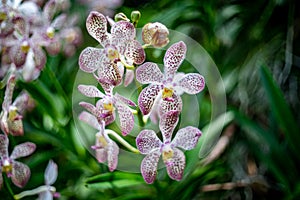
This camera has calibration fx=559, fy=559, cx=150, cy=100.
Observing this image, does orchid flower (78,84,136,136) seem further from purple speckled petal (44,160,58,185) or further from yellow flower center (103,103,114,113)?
purple speckled petal (44,160,58,185)

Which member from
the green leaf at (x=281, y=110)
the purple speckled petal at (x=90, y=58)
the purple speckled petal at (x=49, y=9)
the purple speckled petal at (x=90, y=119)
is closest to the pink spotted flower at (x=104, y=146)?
the purple speckled petal at (x=90, y=119)

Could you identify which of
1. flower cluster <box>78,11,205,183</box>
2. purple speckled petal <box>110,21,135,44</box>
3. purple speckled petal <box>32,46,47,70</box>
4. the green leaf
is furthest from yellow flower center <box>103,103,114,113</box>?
the green leaf

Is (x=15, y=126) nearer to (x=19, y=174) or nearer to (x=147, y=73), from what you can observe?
(x=19, y=174)

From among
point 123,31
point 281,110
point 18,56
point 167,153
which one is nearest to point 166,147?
point 167,153

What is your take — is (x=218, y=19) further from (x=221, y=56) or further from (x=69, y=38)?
(x=69, y=38)

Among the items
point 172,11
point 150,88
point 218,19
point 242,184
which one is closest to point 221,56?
point 218,19

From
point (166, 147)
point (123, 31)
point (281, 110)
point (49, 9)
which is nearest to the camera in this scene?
point (123, 31)

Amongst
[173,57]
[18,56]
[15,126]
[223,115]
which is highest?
[173,57]

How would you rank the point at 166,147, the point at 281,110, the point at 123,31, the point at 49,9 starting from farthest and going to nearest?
the point at 281,110, the point at 49,9, the point at 166,147, the point at 123,31
